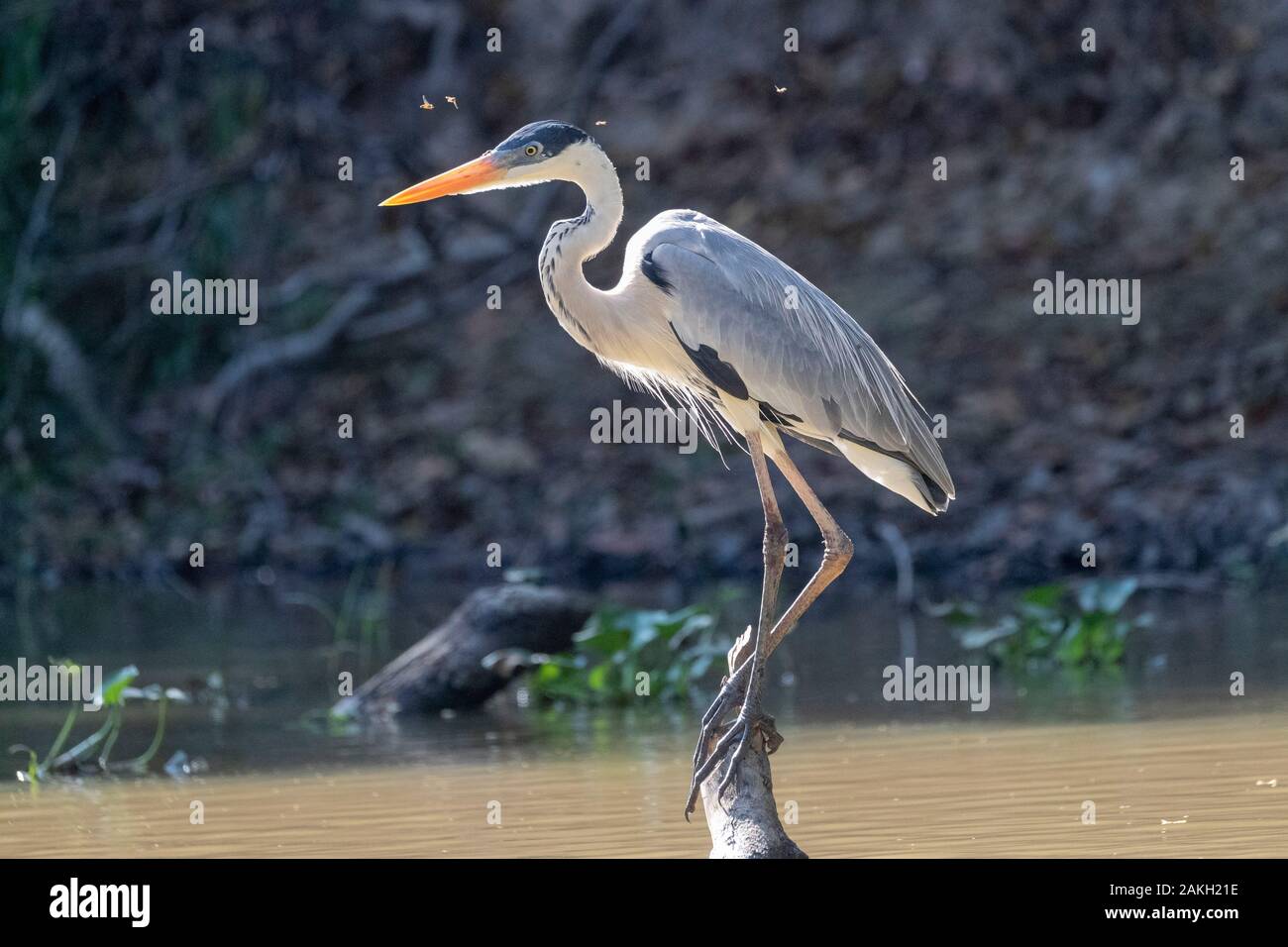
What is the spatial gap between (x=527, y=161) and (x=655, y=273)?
58cm

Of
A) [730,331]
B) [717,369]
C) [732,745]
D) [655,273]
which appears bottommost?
[732,745]

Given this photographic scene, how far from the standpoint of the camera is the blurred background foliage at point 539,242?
1459 cm

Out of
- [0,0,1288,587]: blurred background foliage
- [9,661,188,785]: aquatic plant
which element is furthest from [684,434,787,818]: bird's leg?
[0,0,1288,587]: blurred background foliage

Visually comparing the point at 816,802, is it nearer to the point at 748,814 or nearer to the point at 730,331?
the point at 748,814

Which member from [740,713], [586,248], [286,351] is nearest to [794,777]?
[740,713]

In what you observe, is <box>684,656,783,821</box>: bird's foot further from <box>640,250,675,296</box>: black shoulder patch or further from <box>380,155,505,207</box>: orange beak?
<box>380,155,505,207</box>: orange beak

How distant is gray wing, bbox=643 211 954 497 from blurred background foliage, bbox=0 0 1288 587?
19.1 feet

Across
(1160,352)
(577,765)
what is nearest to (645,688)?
(577,765)

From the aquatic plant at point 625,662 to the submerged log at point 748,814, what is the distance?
2.94 metres

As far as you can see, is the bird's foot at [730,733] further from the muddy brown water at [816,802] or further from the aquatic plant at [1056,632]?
the aquatic plant at [1056,632]

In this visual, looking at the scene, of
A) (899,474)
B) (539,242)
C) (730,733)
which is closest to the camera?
(730,733)

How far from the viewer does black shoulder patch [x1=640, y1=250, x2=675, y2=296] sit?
23.4ft

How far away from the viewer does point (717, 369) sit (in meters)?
7.23

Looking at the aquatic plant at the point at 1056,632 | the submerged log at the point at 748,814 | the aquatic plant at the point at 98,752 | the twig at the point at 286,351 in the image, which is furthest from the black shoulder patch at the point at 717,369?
the twig at the point at 286,351
